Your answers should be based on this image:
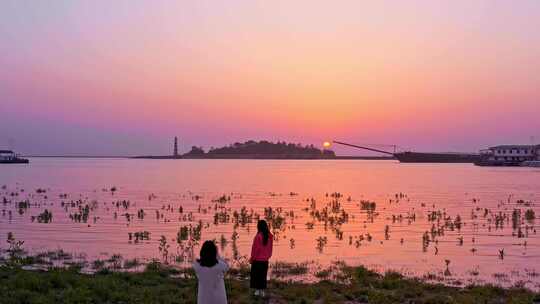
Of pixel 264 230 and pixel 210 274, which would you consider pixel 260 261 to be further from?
pixel 210 274

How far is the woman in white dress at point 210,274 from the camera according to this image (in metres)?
9.16

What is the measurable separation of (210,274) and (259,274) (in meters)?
3.98

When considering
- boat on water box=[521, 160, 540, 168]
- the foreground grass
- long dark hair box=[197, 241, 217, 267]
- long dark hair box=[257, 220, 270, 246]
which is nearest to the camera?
long dark hair box=[197, 241, 217, 267]


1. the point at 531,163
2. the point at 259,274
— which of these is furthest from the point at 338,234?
the point at 531,163

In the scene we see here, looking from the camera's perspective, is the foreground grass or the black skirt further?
the black skirt

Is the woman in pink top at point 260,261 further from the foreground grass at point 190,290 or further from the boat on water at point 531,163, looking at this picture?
the boat on water at point 531,163

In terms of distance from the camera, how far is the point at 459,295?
13.3m

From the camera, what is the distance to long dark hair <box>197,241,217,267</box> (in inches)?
359

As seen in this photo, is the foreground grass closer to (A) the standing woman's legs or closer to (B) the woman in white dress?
(A) the standing woman's legs

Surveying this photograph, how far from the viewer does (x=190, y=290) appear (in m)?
13.3

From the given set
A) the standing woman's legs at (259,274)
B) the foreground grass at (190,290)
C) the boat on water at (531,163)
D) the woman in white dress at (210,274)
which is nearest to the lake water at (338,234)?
the foreground grass at (190,290)

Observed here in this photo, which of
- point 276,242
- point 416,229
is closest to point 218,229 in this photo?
point 276,242

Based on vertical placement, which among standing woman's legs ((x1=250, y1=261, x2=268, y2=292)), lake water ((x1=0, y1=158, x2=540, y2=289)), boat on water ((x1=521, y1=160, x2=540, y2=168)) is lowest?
lake water ((x1=0, y1=158, x2=540, y2=289))

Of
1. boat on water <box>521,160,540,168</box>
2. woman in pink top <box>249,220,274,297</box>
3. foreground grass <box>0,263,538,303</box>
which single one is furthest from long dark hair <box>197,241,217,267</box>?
boat on water <box>521,160,540,168</box>
